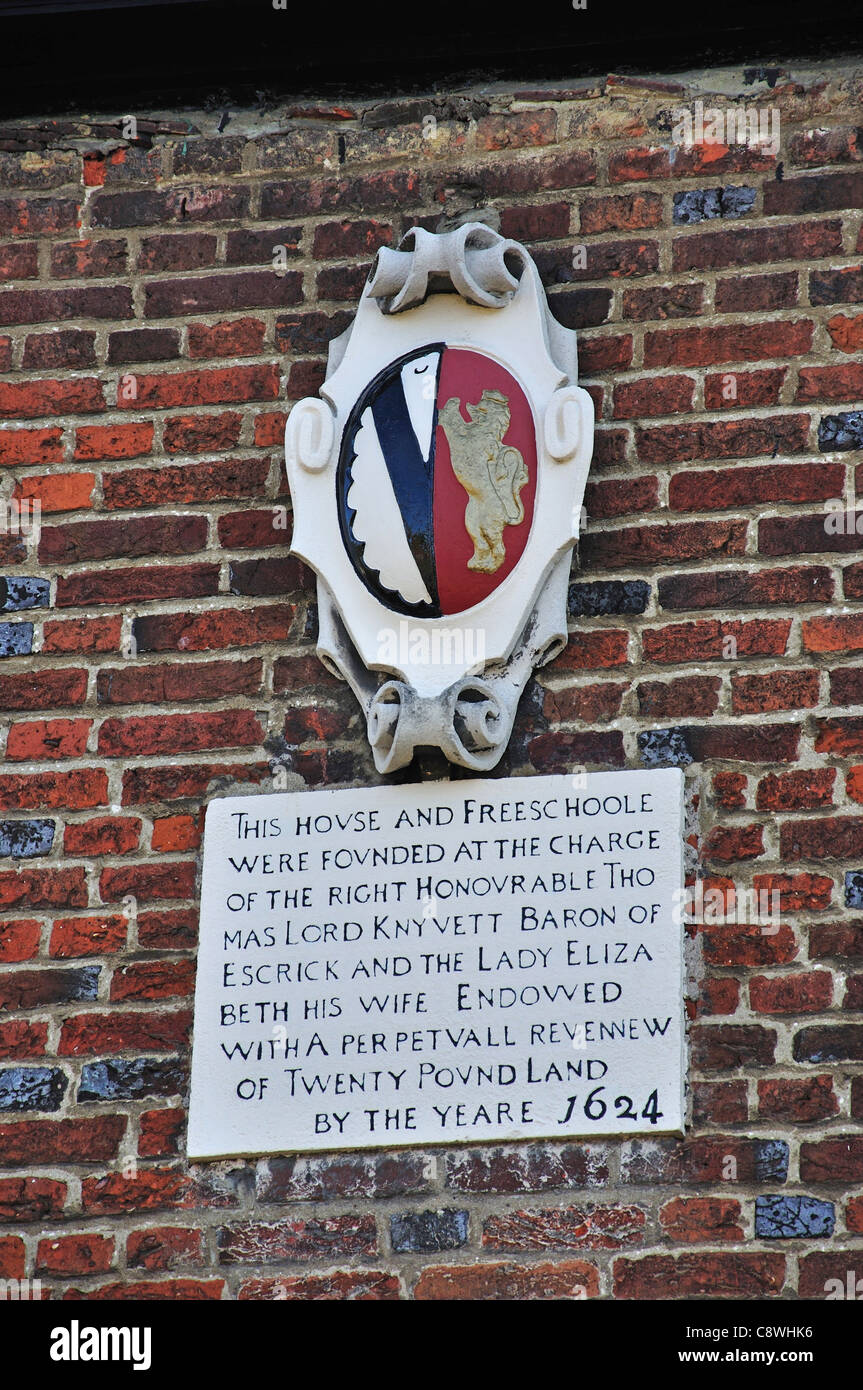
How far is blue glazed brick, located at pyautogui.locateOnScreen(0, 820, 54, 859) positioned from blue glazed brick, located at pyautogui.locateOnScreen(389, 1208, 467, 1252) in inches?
A: 38.0

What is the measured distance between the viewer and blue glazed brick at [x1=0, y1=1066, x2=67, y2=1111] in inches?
156

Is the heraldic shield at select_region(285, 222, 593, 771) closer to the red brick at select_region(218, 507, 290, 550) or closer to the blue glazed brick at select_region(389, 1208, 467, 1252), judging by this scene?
the red brick at select_region(218, 507, 290, 550)

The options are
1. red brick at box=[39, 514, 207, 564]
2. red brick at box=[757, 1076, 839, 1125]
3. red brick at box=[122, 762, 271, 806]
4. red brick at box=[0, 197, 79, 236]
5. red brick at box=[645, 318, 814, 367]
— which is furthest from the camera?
red brick at box=[0, 197, 79, 236]

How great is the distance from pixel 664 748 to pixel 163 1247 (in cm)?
119

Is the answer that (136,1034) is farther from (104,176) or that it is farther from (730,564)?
(104,176)

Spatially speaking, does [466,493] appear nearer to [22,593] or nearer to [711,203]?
[711,203]

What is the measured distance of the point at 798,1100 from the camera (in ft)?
12.2

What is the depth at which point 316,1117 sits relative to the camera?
3.82 m

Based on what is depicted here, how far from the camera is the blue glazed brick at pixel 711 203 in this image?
14.3 feet

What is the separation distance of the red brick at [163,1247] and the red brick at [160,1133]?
127 millimetres

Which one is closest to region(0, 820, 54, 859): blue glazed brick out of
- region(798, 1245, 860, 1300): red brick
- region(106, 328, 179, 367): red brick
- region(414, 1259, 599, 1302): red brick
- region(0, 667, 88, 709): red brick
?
region(0, 667, 88, 709): red brick

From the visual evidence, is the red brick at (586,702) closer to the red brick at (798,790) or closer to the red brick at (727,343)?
the red brick at (798,790)

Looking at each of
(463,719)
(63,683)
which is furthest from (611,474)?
(63,683)

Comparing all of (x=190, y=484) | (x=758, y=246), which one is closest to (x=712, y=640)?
(x=758, y=246)
